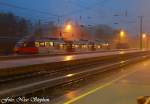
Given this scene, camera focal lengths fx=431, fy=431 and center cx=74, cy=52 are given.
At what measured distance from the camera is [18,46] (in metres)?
53.8

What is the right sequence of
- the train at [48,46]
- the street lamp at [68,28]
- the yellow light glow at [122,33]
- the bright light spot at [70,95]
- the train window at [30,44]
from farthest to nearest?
1. the yellow light glow at [122,33]
2. the street lamp at [68,28]
3. the train window at [30,44]
4. the train at [48,46]
5. the bright light spot at [70,95]

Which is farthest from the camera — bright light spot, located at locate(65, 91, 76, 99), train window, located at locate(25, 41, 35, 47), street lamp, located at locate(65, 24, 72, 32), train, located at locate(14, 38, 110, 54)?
street lamp, located at locate(65, 24, 72, 32)

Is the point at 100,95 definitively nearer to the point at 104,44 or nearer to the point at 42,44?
the point at 42,44

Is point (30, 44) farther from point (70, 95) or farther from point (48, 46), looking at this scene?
point (70, 95)

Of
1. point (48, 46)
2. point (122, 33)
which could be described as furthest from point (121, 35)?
point (48, 46)

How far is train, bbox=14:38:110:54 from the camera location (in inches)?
2158

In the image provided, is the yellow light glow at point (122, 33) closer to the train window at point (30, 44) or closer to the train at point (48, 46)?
the train at point (48, 46)

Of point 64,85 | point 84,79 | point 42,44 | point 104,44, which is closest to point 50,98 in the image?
point 64,85

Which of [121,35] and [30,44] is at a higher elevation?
[121,35]

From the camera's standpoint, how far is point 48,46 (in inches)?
2584

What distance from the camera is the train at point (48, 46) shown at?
54.8 meters

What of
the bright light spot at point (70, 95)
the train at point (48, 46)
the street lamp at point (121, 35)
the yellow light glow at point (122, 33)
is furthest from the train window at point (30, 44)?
the yellow light glow at point (122, 33)

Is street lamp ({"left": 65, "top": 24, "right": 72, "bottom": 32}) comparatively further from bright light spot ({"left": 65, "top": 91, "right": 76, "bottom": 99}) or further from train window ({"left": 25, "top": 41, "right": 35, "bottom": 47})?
bright light spot ({"left": 65, "top": 91, "right": 76, "bottom": 99})

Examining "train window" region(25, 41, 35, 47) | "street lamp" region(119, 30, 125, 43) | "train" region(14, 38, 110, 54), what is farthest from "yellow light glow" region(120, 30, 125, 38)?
"train window" region(25, 41, 35, 47)
